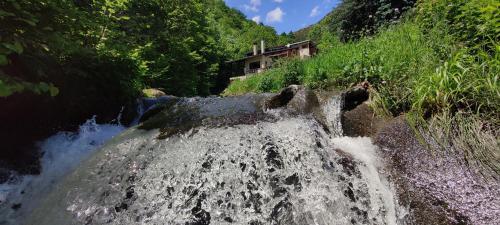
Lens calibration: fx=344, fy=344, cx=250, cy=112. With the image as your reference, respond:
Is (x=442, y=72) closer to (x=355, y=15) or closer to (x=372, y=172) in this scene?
(x=372, y=172)

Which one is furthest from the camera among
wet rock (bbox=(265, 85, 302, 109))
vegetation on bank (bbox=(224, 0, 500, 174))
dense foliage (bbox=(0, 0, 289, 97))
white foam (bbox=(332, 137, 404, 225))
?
wet rock (bbox=(265, 85, 302, 109))

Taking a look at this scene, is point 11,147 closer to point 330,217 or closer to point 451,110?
point 330,217

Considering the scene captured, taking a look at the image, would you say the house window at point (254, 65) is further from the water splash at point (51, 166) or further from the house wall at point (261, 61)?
the water splash at point (51, 166)

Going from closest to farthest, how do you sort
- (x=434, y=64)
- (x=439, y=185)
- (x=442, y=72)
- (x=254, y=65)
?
(x=439, y=185), (x=442, y=72), (x=434, y=64), (x=254, y=65)

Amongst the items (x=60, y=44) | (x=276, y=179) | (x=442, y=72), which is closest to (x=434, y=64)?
(x=442, y=72)

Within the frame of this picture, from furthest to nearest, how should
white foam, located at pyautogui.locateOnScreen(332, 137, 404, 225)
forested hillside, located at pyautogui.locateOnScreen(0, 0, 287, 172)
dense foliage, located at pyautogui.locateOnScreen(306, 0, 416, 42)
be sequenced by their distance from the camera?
dense foliage, located at pyautogui.locateOnScreen(306, 0, 416, 42)
white foam, located at pyautogui.locateOnScreen(332, 137, 404, 225)
forested hillside, located at pyautogui.locateOnScreen(0, 0, 287, 172)

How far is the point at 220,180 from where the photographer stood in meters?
4.04

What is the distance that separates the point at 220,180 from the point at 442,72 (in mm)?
3195

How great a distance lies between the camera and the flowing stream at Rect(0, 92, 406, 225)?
3738mm

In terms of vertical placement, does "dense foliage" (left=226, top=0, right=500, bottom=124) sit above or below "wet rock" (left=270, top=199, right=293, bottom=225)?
above

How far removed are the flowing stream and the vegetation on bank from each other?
900 millimetres

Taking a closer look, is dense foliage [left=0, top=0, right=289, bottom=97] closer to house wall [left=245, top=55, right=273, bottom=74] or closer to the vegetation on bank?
the vegetation on bank

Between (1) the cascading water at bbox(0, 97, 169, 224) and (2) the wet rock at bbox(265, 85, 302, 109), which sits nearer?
(1) the cascading water at bbox(0, 97, 169, 224)

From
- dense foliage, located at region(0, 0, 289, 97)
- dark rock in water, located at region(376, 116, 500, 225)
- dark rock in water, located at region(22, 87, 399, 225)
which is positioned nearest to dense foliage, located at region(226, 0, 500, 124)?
dark rock in water, located at region(376, 116, 500, 225)
